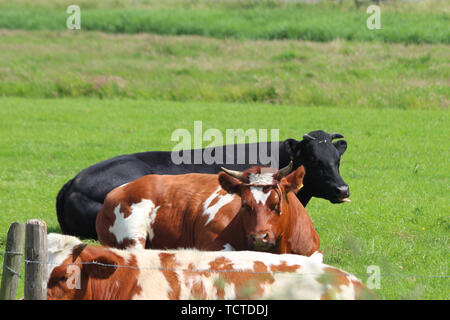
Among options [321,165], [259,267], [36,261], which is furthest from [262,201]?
[321,165]

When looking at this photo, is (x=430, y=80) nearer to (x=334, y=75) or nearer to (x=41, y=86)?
(x=334, y=75)

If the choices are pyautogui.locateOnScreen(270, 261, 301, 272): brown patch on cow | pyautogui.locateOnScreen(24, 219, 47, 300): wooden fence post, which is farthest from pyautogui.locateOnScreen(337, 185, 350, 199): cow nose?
pyautogui.locateOnScreen(24, 219, 47, 300): wooden fence post

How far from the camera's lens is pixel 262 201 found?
748cm

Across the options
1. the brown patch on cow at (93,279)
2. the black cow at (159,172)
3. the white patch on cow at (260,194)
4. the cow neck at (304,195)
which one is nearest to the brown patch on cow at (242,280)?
the brown patch on cow at (93,279)

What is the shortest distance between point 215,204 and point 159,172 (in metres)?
3.00

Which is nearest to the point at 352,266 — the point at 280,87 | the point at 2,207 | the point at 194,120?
the point at 2,207

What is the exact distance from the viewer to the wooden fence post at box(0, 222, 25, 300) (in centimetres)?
626

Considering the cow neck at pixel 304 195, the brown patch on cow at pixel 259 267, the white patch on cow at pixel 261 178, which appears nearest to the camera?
the brown patch on cow at pixel 259 267

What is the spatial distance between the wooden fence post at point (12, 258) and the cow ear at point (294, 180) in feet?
9.49

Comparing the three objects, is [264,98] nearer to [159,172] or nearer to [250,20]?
[159,172]

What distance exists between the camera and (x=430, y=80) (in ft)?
90.9

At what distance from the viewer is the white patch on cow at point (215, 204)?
827cm

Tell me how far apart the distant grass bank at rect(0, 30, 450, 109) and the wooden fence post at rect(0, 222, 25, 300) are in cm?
2059

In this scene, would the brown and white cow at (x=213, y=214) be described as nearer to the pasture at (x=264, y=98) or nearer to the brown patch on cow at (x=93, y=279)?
the pasture at (x=264, y=98)
